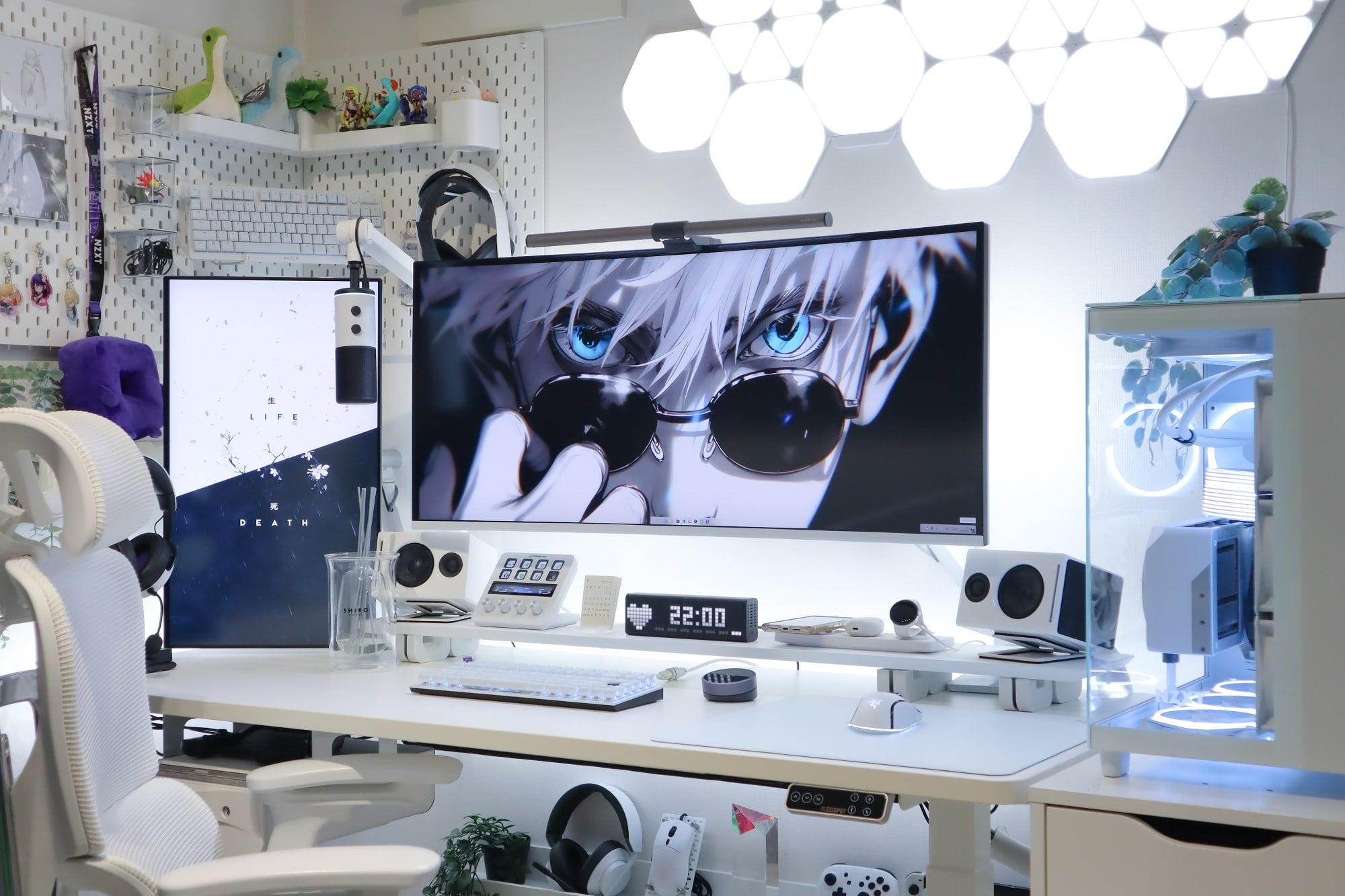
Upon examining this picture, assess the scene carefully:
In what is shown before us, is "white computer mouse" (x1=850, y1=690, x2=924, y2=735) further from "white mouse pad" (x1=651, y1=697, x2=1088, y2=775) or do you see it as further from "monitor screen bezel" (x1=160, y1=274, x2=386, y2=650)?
"monitor screen bezel" (x1=160, y1=274, x2=386, y2=650)

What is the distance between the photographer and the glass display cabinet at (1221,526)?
1356 millimetres

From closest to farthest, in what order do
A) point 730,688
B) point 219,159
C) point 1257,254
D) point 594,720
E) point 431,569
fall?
point 1257,254
point 594,720
point 730,688
point 431,569
point 219,159

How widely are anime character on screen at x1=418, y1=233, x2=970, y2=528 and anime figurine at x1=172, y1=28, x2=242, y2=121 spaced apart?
31.1 inches

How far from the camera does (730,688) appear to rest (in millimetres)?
1905

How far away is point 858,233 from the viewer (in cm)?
204

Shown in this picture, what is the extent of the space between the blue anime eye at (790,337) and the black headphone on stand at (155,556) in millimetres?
1112

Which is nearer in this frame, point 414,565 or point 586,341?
point 586,341

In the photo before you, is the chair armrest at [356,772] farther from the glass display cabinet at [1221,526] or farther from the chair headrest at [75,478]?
the glass display cabinet at [1221,526]

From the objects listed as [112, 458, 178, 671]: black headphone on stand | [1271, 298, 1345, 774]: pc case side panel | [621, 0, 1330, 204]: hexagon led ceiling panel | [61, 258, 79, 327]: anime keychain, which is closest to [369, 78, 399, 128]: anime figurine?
[621, 0, 1330, 204]: hexagon led ceiling panel

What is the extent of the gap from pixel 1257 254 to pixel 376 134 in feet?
6.32

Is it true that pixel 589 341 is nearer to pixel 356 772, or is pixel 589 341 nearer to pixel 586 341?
pixel 586 341

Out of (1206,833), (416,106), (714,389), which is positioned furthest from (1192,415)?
(416,106)

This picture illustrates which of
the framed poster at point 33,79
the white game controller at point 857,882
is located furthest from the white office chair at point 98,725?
the framed poster at point 33,79

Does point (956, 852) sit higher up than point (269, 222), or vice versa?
point (269, 222)
